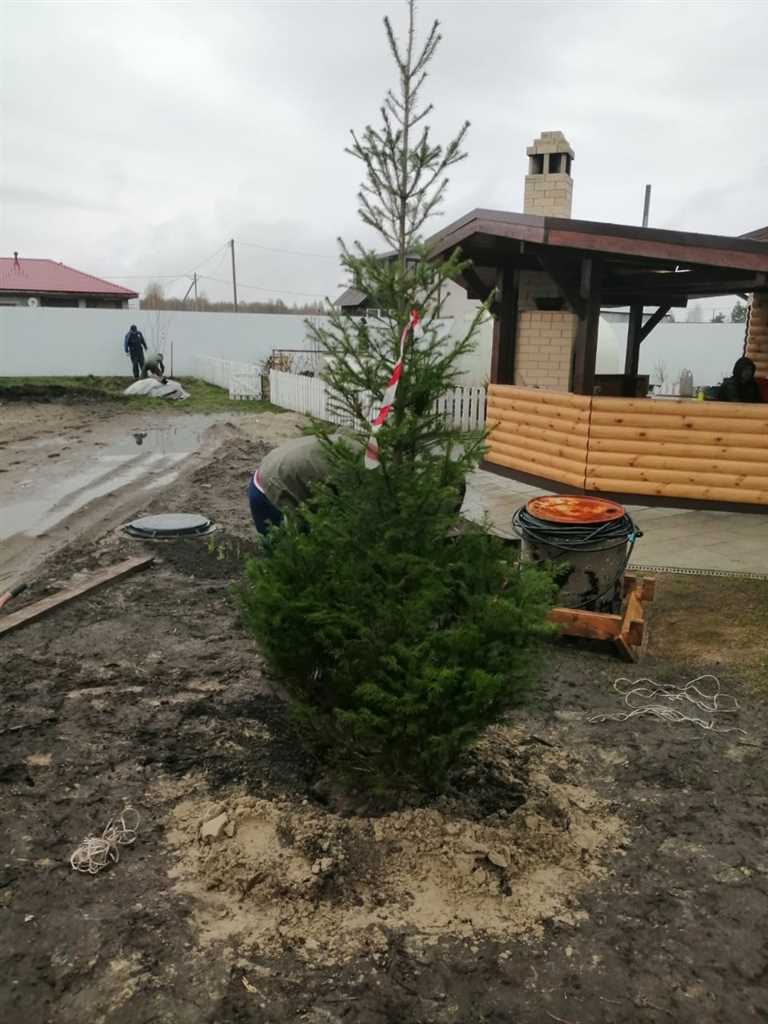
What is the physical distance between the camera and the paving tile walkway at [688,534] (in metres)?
7.18

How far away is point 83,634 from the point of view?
5516 millimetres

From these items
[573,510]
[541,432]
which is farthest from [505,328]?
[573,510]

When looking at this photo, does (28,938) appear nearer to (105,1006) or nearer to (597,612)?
(105,1006)

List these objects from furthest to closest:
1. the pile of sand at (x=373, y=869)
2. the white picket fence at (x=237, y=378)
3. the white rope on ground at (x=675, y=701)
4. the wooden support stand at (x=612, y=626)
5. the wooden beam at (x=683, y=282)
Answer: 1. the white picket fence at (x=237, y=378)
2. the wooden beam at (x=683, y=282)
3. the wooden support stand at (x=612, y=626)
4. the white rope on ground at (x=675, y=701)
5. the pile of sand at (x=373, y=869)

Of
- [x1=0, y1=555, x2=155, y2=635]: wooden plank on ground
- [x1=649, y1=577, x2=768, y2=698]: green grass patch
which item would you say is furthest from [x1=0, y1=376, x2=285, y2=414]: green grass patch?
[x1=649, y1=577, x2=768, y2=698]: green grass patch

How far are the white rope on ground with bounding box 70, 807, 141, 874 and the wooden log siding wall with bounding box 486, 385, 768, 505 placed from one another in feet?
22.6

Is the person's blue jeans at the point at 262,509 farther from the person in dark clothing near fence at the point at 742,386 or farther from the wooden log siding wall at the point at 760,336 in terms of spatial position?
the wooden log siding wall at the point at 760,336

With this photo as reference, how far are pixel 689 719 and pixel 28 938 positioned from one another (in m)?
3.42

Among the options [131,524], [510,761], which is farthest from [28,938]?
[131,524]

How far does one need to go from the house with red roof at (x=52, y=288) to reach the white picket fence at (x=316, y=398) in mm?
19074

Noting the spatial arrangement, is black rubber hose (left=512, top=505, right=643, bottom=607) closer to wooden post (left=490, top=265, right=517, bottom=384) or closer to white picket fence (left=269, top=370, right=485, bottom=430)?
white picket fence (left=269, top=370, right=485, bottom=430)

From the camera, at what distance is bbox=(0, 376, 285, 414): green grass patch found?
22.1 m

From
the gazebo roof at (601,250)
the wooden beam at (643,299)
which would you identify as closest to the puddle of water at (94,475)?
the gazebo roof at (601,250)

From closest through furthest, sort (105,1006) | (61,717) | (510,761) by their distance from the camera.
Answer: (105,1006)
(510,761)
(61,717)
